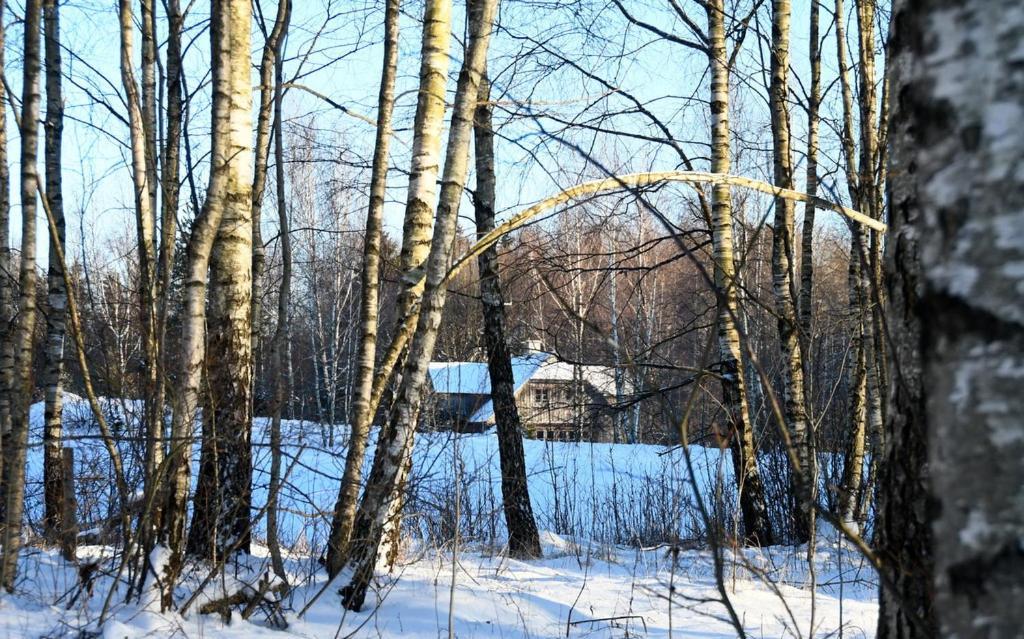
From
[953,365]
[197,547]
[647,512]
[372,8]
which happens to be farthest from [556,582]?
[372,8]

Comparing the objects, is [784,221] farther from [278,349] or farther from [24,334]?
[24,334]

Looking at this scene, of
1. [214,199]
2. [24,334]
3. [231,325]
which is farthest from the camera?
[231,325]

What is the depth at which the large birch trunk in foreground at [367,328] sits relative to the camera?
143 inches

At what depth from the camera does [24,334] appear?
11.6ft

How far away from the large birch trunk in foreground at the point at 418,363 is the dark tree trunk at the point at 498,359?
2559 millimetres

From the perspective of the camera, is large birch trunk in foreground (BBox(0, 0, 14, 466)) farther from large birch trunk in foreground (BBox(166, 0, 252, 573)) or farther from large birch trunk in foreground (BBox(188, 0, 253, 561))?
large birch trunk in foreground (BBox(166, 0, 252, 573))

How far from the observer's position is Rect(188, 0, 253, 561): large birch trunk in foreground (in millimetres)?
3488

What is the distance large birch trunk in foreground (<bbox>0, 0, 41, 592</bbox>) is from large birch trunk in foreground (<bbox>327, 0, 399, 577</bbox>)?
4.32 feet

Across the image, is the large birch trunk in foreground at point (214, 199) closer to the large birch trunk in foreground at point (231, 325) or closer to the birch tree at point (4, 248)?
the large birch trunk in foreground at point (231, 325)

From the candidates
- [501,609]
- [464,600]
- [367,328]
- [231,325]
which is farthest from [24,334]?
[501,609]

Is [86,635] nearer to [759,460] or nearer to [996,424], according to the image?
[996,424]

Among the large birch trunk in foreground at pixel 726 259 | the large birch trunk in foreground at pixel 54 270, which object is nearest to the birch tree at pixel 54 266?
the large birch trunk in foreground at pixel 54 270

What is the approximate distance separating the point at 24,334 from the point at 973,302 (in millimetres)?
3896

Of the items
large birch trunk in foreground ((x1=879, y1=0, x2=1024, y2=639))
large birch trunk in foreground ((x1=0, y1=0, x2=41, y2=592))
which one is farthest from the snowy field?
large birch trunk in foreground ((x1=879, y1=0, x2=1024, y2=639))
